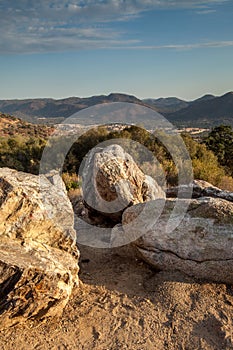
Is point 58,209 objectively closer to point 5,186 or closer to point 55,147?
point 5,186

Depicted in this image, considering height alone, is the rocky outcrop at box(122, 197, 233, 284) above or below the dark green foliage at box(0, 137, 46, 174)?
above

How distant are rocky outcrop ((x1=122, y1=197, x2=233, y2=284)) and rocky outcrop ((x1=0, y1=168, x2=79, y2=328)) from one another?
1431 millimetres

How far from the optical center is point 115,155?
26.9 feet

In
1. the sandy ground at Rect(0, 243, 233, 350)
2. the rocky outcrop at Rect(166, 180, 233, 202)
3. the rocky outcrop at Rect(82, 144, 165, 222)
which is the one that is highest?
the rocky outcrop at Rect(82, 144, 165, 222)

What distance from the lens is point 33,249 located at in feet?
15.8

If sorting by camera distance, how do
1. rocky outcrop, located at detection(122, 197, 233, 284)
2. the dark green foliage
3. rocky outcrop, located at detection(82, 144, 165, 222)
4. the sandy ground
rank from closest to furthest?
the sandy ground < rocky outcrop, located at detection(122, 197, 233, 284) < rocky outcrop, located at detection(82, 144, 165, 222) < the dark green foliage

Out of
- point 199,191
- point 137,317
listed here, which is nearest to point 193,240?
point 137,317

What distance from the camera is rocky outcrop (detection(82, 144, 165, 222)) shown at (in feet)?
25.1

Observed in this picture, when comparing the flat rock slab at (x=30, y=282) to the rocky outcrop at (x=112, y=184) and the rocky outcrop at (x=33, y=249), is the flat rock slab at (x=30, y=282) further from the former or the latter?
the rocky outcrop at (x=112, y=184)

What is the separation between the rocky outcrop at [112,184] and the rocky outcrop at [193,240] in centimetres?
135

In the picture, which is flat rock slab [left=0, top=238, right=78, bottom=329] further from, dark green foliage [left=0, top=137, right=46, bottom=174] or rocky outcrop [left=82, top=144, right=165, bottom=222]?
dark green foliage [left=0, top=137, right=46, bottom=174]

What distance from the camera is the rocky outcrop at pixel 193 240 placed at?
18.6 ft

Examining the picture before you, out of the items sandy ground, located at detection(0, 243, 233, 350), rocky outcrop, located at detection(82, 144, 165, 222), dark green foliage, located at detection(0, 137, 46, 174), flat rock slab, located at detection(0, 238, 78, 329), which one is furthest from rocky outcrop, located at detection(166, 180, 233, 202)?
dark green foliage, located at detection(0, 137, 46, 174)

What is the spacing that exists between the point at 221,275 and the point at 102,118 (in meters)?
7.13
